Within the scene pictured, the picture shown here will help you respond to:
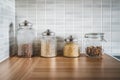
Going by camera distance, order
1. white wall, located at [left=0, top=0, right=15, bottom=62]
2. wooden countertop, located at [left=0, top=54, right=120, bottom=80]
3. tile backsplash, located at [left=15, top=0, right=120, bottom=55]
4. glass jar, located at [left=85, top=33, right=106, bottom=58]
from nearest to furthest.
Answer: wooden countertop, located at [left=0, top=54, right=120, bottom=80], white wall, located at [left=0, top=0, right=15, bottom=62], glass jar, located at [left=85, top=33, right=106, bottom=58], tile backsplash, located at [left=15, top=0, right=120, bottom=55]

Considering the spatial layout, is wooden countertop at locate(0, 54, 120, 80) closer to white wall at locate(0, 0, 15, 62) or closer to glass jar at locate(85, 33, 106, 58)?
white wall at locate(0, 0, 15, 62)

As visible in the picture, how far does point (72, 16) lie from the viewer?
139 centimetres

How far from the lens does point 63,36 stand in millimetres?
1394

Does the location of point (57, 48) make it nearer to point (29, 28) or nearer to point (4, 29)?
point (29, 28)

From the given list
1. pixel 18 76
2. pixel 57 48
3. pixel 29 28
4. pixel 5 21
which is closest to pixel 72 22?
pixel 57 48

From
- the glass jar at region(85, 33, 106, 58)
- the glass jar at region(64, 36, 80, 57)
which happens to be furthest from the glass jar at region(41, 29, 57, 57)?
the glass jar at region(85, 33, 106, 58)

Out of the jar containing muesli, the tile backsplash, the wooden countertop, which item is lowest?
the wooden countertop

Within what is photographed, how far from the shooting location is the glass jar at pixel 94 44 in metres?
1.24

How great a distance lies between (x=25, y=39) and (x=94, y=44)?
0.50m

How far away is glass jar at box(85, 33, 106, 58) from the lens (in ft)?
4.07

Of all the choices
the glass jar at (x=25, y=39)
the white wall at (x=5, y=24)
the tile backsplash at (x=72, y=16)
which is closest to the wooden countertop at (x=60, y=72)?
the white wall at (x=5, y=24)

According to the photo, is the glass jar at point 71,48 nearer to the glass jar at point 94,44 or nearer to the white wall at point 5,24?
the glass jar at point 94,44

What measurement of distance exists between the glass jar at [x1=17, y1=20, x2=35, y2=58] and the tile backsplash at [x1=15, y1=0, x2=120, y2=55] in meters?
0.10

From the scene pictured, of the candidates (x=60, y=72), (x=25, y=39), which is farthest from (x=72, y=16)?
(x=60, y=72)
